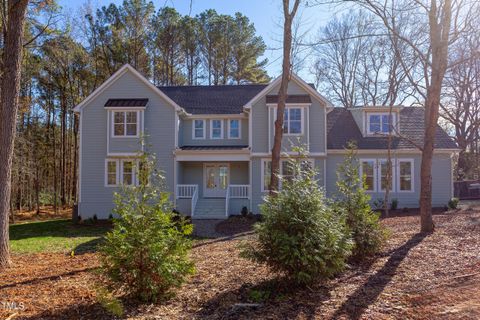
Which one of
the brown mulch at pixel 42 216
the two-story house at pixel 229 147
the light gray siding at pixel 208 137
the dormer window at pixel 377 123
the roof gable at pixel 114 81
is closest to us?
the two-story house at pixel 229 147

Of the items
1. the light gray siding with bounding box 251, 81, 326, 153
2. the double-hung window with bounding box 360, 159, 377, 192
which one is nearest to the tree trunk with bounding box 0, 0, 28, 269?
the light gray siding with bounding box 251, 81, 326, 153

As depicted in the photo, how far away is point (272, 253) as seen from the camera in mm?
5098

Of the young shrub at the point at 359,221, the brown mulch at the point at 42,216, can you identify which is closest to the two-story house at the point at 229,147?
the brown mulch at the point at 42,216

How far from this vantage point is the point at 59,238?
1313cm

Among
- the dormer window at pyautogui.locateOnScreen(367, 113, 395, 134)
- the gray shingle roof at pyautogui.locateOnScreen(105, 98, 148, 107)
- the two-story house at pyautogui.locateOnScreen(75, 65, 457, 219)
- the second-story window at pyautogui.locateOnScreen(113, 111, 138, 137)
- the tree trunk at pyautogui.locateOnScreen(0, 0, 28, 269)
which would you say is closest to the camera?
the tree trunk at pyautogui.locateOnScreen(0, 0, 28, 269)

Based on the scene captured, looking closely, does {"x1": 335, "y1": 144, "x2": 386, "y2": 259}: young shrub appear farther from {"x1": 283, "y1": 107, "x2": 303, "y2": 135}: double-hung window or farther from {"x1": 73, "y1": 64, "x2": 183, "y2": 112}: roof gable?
{"x1": 73, "y1": 64, "x2": 183, "y2": 112}: roof gable

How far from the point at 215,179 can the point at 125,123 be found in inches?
203

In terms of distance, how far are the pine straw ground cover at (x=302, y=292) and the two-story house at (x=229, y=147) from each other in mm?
10196

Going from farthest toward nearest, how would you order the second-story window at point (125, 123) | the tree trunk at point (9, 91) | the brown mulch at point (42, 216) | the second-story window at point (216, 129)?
the brown mulch at point (42, 216)
the second-story window at point (216, 129)
the second-story window at point (125, 123)
the tree trunk at point (9, 91)

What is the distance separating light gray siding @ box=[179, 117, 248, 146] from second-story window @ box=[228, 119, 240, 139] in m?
0.15

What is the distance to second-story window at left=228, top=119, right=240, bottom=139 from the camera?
19078 mm

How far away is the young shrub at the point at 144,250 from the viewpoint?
4715 mm

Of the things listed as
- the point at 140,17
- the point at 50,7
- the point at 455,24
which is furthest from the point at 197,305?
the point at 140,17

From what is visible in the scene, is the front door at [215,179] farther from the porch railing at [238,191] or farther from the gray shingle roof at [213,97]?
the gray shingle roof at [213,97]
